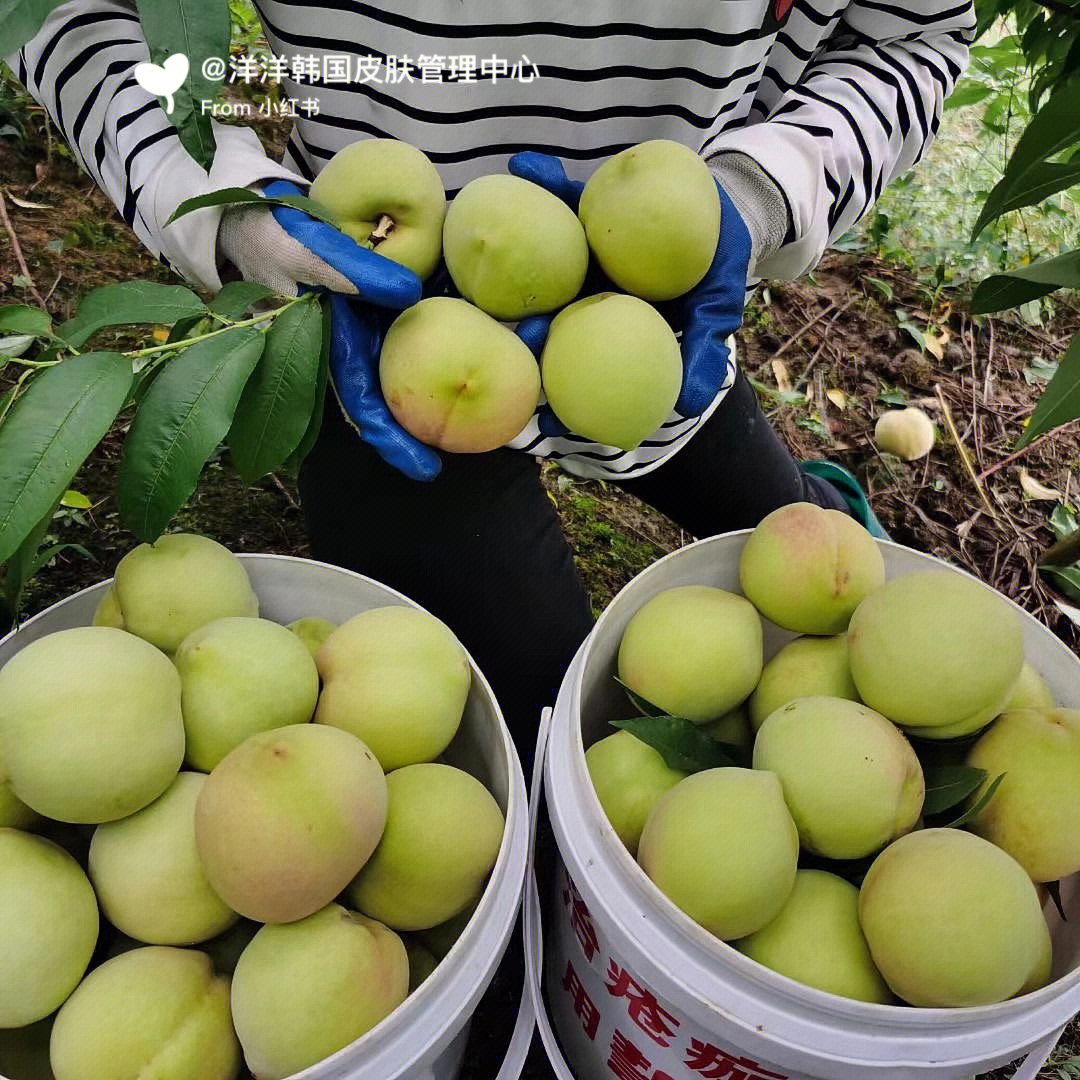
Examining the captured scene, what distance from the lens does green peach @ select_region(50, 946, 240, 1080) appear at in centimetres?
77

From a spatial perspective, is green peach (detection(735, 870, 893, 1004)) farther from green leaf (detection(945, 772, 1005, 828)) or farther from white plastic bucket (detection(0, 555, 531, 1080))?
white plastic bucket (detection(0, 555, 531, 1080))

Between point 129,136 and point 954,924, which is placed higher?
point 129,136

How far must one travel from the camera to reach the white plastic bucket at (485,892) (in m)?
0.79

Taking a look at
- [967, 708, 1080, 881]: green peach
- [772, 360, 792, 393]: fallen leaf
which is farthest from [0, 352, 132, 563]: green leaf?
[772, 360, 792, 393]: fallen leaf

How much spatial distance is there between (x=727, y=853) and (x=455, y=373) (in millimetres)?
565

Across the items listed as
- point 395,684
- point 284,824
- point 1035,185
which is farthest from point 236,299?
point 1035,185

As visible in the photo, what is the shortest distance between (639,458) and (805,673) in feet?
1.70

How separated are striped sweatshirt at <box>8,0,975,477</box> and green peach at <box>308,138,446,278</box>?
137 mm

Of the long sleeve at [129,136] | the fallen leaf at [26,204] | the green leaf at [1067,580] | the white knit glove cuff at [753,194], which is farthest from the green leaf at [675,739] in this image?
the fallen leaf at [26,204]

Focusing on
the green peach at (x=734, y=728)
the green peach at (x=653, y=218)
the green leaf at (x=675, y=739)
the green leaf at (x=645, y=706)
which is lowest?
the green peach at (x=734, y=728)

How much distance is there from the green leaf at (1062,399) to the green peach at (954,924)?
16.6 inches

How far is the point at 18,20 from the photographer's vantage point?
770 mm

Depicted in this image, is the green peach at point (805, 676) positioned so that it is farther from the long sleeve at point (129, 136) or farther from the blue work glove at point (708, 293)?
the long sleeve at point (129, 136)

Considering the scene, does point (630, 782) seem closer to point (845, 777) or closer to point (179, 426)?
point (845, 777)
